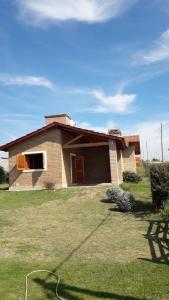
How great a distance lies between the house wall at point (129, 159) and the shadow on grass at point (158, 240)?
1764 cm

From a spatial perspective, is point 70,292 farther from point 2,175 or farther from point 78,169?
point 2,175

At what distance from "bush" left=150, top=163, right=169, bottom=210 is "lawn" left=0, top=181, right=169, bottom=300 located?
641mm

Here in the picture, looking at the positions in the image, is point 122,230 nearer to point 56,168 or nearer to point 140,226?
point 140,226

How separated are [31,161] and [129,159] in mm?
10167

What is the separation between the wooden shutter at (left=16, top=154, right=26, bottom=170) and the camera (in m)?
23.5

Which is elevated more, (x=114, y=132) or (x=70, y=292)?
(x=114, y=132)

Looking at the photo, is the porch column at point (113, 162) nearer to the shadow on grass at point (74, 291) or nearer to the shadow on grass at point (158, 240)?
the shadow on grass at point (158, 240)

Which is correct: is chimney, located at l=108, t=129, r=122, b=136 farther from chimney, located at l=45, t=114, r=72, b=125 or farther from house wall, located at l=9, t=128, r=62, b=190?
house wall, located at l=9, t=128, r=62, b=190

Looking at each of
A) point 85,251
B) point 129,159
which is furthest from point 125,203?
point 129,159

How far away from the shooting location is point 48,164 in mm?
23641

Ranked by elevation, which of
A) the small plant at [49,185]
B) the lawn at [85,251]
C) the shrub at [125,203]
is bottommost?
the lawn at [85,251]

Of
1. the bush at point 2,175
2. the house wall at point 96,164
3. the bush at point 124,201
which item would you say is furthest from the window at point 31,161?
the bush at point 2,175

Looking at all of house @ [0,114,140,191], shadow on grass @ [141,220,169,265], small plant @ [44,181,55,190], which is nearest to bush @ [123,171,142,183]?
house @ [0,114,140,191]

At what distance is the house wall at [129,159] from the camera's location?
31.3 m
